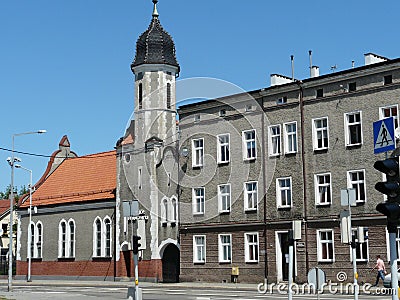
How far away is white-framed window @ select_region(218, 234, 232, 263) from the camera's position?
44688mm

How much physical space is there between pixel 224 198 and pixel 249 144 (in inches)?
163

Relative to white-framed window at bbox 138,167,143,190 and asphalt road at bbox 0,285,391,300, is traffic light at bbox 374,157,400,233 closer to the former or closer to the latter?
asphalt road at bbox 0,285,391,300

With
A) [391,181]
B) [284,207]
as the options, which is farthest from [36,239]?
[391,181]

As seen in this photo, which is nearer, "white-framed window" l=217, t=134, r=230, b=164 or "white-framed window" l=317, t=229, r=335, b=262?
"white-framed window" l=317, t=229, r=335, b=262

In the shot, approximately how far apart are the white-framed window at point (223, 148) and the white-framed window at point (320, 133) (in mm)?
6991

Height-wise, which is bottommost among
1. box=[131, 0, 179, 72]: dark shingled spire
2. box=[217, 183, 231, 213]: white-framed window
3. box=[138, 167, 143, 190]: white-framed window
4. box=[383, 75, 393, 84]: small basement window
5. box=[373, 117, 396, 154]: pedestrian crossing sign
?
box=[373, 117, 396, 154]: pedestrian crossing sign

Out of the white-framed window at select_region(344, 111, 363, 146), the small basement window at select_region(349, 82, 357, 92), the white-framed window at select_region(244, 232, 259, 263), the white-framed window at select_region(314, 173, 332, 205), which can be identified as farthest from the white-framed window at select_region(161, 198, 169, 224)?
the small basement window at select_region(349, 82, 357, 92)

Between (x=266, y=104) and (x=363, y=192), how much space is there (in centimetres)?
901

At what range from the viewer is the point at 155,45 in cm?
5453

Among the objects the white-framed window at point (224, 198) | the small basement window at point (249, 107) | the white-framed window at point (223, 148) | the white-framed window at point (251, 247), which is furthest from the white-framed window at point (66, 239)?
the small basement window at point (249, 107)

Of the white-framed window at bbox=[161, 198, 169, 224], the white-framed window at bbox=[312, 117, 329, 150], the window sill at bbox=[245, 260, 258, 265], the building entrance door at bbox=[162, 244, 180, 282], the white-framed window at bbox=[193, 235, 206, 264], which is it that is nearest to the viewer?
the white-framed window at bbox=[312, 117, 329, 150]

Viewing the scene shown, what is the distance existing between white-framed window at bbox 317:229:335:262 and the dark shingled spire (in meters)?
21.4

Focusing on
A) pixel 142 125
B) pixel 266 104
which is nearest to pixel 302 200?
pixel 266 104

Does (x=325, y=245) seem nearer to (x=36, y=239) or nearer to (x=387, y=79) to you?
(x=387, y=79)
